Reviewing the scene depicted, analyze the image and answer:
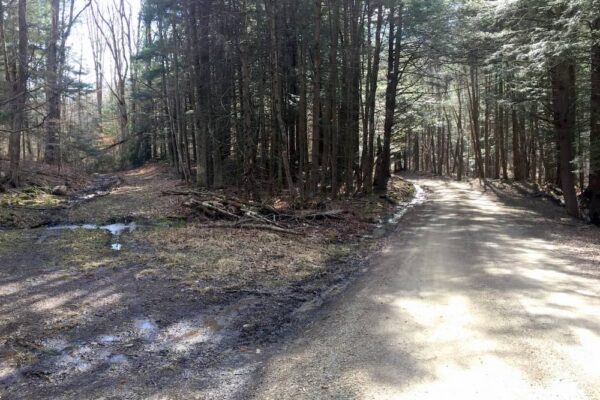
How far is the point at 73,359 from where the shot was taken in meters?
4.82

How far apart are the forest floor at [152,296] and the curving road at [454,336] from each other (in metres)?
0.66

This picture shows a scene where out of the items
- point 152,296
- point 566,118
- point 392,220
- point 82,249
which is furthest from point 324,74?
point 152,296

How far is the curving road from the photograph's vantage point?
3967mm

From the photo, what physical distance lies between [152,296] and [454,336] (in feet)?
14.1

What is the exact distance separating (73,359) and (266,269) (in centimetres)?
436

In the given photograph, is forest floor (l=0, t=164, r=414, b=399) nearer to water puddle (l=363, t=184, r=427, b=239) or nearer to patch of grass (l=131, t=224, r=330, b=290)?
patch of grass (l=131, t=224, r=330, b=290)

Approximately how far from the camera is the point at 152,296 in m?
6.93

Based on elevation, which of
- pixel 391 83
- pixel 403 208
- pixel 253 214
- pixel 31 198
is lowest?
pixel 403 208

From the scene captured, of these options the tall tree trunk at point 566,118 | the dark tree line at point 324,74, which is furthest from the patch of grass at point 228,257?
the tall tree trunk at point 566,118

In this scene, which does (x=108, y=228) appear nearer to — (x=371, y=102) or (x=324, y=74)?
(x=324, y=74)

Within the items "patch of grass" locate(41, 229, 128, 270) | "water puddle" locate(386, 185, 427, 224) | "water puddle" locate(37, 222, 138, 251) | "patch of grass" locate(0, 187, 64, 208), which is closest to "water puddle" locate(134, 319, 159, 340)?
"patch of grass" locate(41, 229, 128, 270)

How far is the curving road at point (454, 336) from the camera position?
3967mm

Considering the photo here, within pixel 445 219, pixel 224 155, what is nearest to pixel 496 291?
pixel 445 219

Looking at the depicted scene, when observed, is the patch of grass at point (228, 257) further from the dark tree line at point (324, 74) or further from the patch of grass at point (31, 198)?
the patch of grass at point (31, 198)
